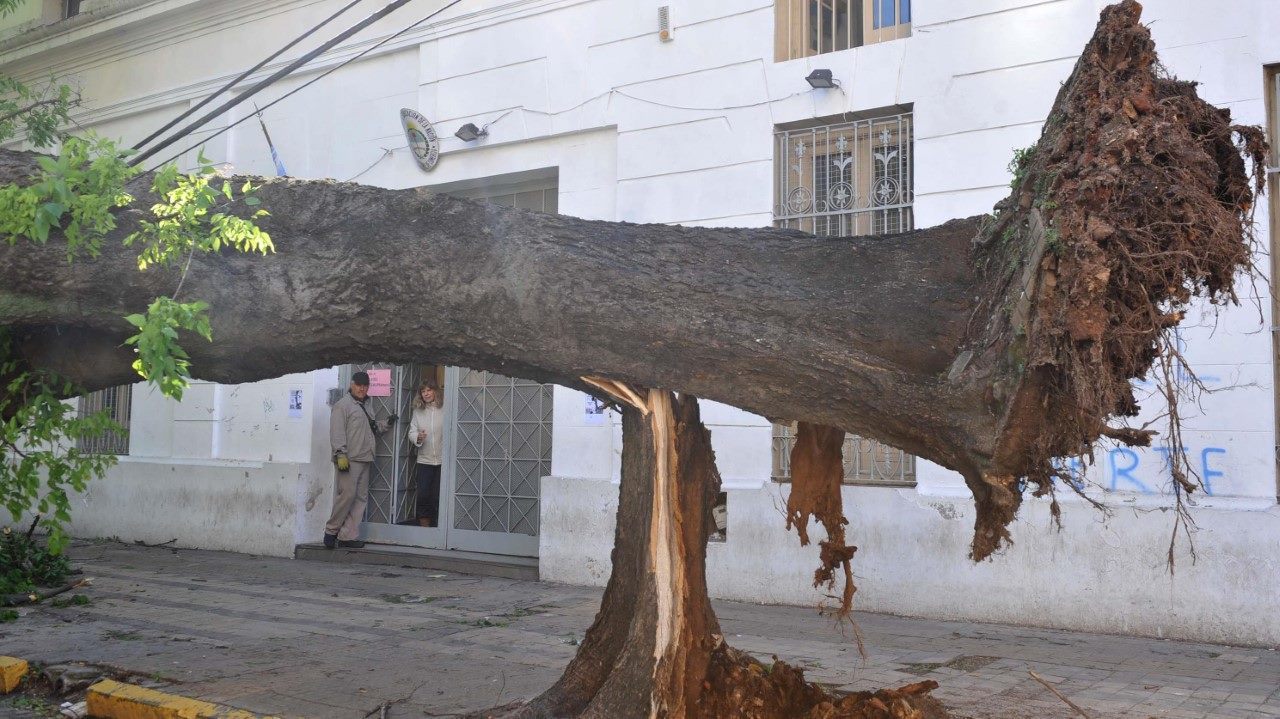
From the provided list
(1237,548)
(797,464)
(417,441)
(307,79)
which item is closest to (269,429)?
(417,441)

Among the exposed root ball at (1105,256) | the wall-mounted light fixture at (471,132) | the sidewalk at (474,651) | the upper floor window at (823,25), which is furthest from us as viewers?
the wall-mounted light fixture at (471,132)

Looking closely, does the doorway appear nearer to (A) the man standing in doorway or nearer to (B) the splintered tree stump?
(A) the man standing in doorway

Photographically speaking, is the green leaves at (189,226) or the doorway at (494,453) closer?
the green leaves at (189,226)

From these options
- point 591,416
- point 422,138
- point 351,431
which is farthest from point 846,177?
point 351,431

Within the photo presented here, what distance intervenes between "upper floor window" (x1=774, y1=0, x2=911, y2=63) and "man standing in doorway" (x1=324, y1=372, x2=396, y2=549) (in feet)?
18.3

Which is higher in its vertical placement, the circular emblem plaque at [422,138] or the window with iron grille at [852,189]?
the circular emblem plaque at [422,138]

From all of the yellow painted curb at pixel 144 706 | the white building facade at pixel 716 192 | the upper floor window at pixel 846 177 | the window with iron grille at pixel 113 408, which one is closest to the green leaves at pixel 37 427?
the yellow painted curb at pixel 144 706

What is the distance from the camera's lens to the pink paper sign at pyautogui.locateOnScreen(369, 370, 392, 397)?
37.5 ft

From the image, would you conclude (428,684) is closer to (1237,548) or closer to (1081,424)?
(1081,424)

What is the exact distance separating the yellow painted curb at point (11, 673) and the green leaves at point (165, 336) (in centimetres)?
309

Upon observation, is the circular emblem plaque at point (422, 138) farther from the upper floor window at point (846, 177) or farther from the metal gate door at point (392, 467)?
the upper floor window at point (846, 177)

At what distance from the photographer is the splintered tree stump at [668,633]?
4.35 metres

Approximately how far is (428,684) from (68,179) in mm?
3154

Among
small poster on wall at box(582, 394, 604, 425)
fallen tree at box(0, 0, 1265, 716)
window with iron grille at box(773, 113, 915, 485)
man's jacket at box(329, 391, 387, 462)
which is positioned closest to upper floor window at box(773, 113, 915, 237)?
window with iron grille at box(773, 113, 915, 485)
